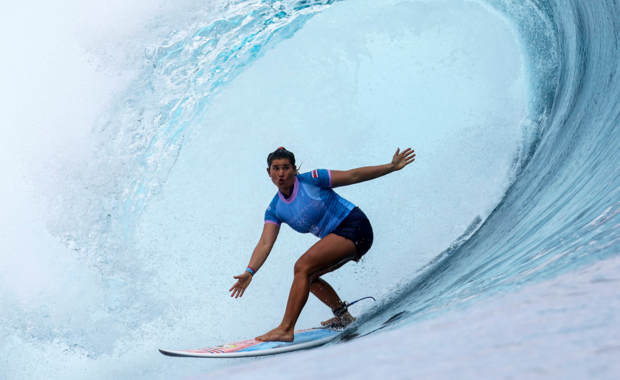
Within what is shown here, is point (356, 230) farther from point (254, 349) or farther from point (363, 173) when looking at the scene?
point (254, 349)

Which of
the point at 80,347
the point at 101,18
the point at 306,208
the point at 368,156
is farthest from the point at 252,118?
the point at 306,208

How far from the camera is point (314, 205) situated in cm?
314

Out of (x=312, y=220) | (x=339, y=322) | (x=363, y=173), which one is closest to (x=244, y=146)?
(x=339, y=322)

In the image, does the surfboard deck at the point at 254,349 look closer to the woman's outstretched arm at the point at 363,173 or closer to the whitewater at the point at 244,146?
the whitewater at the point at 244,146

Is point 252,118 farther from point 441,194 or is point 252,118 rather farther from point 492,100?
point 492,100

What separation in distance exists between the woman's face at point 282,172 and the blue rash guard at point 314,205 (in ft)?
0.28

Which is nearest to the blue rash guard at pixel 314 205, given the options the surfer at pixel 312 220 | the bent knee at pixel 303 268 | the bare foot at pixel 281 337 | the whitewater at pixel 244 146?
the surfer at pixel 312 220

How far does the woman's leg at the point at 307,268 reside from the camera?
9.72 ft

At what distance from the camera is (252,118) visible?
769 cm

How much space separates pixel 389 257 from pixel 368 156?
7.62 feet

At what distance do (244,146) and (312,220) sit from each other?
14.8ft

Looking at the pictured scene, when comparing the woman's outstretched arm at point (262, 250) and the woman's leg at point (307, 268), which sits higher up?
the woman's outstretched arm at point (262, 250)

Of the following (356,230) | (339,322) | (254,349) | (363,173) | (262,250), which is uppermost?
(363,173)

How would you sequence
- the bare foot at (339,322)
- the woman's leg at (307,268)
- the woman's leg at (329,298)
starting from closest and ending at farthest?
the woman's leg at (307,268), the woman's leg at (329,298), the bare foot at (339,322)
